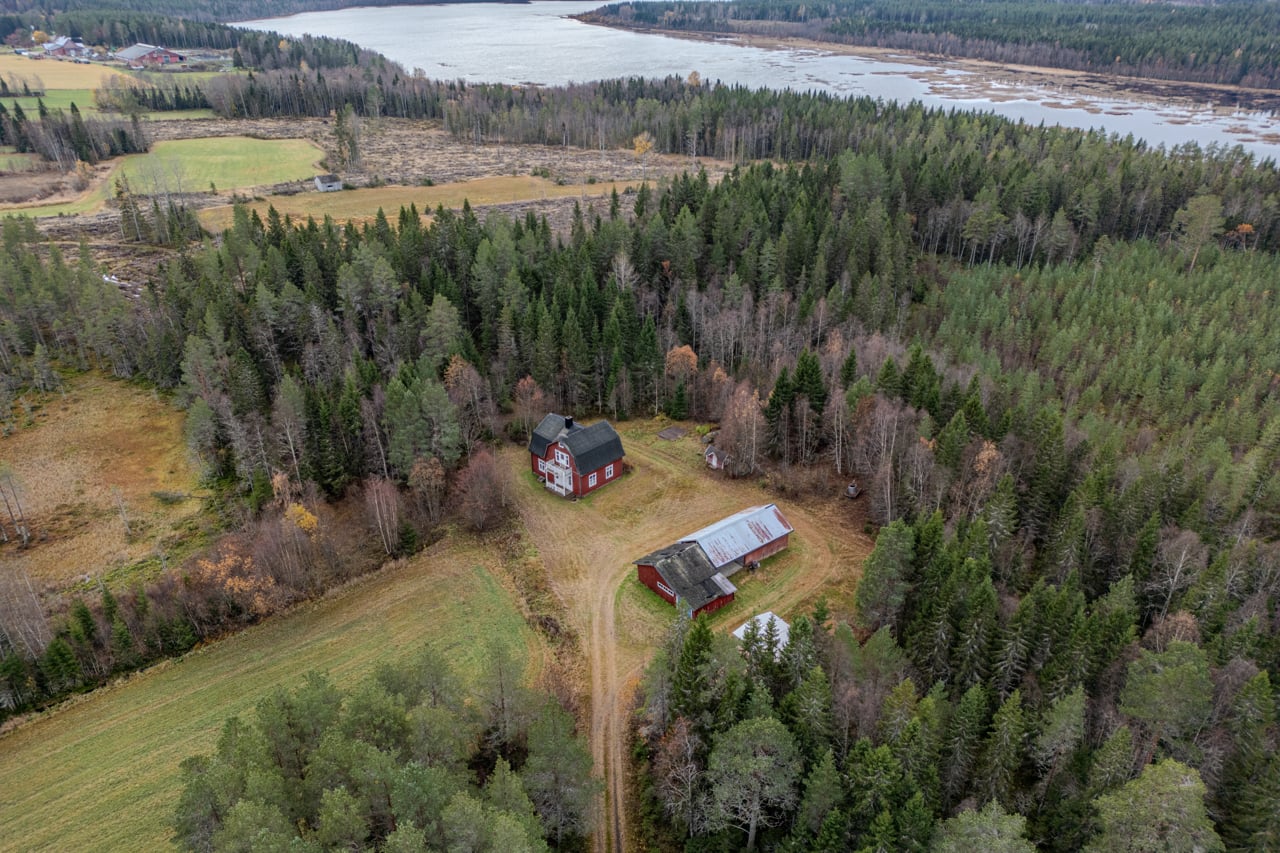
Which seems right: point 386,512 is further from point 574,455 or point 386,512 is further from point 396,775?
point 396,775

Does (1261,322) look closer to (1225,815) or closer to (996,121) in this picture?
(1225,815)

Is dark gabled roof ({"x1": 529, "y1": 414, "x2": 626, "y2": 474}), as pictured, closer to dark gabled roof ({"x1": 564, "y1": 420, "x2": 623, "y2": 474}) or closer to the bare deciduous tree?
dark gabled roof ({"x1": 564, "y1": 420, "x2": 623, "y2": 474})

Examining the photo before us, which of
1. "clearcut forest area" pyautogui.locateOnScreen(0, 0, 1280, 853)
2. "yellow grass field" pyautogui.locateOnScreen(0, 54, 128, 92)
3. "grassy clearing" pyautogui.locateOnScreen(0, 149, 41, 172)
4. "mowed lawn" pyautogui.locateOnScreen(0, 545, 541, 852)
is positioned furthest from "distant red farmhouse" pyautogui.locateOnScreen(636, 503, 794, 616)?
"yellow grass field" pyautogui.locateOnScreen(0, 54, 128, 92)

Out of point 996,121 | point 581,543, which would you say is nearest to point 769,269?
point 581,543

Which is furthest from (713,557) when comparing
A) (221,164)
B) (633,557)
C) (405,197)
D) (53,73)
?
(53,73)

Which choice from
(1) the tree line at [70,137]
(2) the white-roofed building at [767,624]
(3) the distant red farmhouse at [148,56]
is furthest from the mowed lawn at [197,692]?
(3) the distant red farmhouse at [148,56]

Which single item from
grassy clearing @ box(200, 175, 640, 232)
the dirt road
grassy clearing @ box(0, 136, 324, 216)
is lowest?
the dirt road
